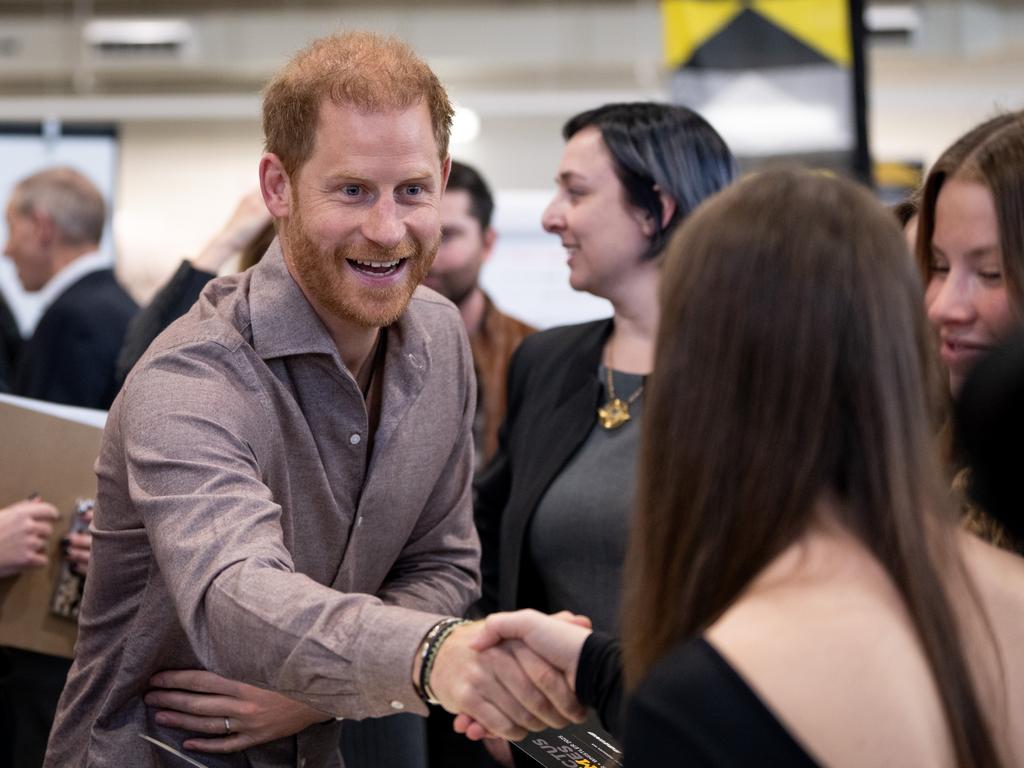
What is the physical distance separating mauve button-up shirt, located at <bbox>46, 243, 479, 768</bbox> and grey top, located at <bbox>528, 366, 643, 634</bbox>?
0.36 meters

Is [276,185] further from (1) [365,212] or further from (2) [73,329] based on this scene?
→ (2) [73,329]

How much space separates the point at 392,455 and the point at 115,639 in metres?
0.49

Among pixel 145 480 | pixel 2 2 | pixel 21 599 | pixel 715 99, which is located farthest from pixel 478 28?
pixel 145 480

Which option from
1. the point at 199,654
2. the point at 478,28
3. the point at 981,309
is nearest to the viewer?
the point at 199,654

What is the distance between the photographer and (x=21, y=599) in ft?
8.25

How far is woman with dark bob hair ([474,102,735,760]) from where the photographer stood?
2.60 metres

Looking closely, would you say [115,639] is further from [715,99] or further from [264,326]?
[715,99]

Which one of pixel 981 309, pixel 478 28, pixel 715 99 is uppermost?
pixel 478 28

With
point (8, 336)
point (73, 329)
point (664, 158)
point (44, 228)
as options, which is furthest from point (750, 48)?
Result: point (8, 336)

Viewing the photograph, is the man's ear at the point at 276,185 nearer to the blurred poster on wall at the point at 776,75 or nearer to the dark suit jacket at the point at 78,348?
the dark suit jacket at the point at 78,348

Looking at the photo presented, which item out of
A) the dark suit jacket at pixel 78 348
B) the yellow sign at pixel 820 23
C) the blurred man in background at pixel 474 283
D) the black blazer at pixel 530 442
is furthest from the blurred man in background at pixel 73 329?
the yellow sign at pixel 820 23

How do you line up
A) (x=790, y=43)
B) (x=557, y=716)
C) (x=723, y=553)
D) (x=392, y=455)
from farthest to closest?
1. (x=790, y=43)
2. (x=392, y=455)
3. (x=557, y=716)
4. (x=723, y=553)

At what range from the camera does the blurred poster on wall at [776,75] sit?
4.48 metres

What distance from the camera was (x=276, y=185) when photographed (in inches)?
79.3
